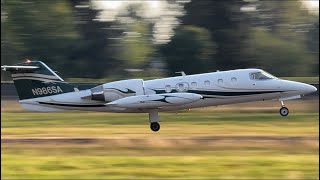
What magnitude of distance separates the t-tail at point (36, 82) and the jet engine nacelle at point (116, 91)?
163cm

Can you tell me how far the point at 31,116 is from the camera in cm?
4916

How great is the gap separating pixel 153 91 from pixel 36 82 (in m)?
5.47

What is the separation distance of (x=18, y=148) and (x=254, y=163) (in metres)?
10.6

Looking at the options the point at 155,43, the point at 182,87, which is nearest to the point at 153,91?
the point at 182,87

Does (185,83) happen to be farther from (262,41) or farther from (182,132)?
(262,41)

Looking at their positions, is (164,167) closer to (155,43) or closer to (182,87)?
(182,87)

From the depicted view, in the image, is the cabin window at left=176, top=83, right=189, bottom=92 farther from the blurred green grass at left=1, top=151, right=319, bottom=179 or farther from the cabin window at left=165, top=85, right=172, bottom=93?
the blurred green grass at left=1, top=151, right=319, bottom=179

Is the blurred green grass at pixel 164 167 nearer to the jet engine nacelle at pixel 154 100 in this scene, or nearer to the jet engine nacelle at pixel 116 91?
the jet engine nacelle at pixel 154 100

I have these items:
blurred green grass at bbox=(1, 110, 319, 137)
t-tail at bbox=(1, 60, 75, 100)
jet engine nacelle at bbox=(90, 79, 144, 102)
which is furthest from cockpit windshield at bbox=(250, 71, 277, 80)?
t-tail at bbox=(1, 60, 75, 100)

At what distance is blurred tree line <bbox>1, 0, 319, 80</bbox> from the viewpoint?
2739 inches

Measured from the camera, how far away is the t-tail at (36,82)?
3522 cm

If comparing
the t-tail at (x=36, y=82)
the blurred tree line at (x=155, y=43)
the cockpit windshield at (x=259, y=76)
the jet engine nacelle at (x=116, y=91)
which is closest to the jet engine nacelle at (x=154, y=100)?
the jet engine nacelle at (x=116, y=91)

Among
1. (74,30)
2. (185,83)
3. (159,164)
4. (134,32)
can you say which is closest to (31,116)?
(185,83)

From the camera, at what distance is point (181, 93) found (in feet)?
111
